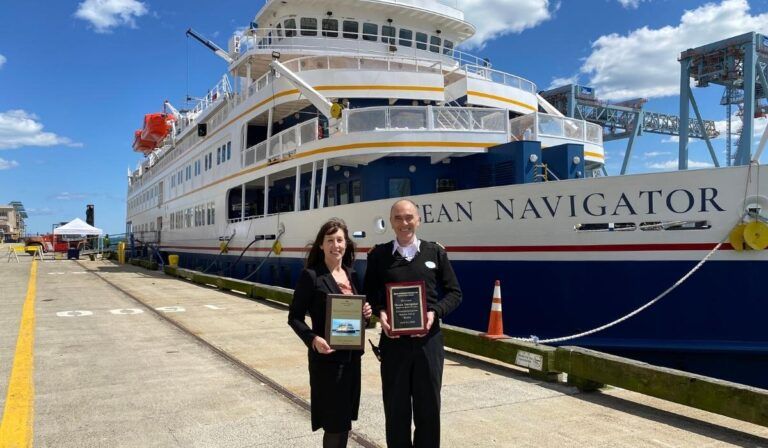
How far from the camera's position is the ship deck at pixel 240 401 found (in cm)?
423

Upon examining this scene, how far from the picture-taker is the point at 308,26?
17578 mm

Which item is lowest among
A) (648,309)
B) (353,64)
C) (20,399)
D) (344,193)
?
(20,399)

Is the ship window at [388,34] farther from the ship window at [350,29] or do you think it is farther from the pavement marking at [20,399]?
the pavement marking at [20,399]

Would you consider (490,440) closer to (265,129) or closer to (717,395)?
(717,395)

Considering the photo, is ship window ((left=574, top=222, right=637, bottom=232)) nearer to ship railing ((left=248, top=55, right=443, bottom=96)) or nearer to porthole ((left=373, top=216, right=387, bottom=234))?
porthole ((left=373, top=216, right=387, bottom=234))

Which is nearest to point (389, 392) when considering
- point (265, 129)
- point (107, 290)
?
point (107, 290)

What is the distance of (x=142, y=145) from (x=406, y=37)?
102ft

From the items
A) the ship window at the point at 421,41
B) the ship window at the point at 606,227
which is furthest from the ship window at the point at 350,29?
the ship window at the point at 606,227

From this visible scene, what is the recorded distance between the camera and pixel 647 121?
4591 centimetres

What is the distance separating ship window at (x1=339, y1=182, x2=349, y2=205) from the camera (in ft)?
45.6

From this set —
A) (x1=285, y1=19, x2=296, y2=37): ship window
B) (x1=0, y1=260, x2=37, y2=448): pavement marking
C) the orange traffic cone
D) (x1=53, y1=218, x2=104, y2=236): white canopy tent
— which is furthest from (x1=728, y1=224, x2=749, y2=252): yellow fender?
(x1=53, y1=218, x2=104, y2=236): white canopy tent

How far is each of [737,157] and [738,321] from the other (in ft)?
95.9

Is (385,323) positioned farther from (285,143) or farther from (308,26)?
(308,26)

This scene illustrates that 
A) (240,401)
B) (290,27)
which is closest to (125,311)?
(240,401)
